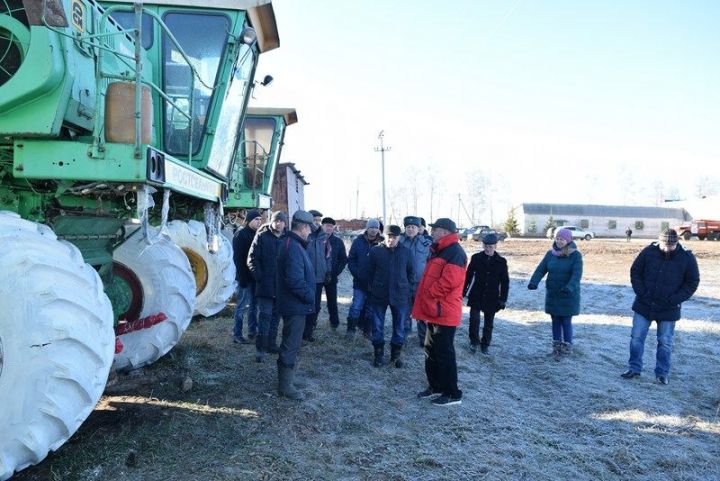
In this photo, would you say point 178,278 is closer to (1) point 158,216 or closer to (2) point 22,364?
(1) point 158,216

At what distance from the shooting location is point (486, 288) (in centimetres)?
682

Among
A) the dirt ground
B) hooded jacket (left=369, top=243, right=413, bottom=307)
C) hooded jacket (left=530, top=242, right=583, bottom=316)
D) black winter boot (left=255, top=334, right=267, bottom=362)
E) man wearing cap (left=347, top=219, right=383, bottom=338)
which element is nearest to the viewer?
the dirt ground

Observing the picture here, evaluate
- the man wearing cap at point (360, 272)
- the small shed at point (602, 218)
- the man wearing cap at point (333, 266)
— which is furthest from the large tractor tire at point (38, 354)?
the small shed at point (602, 218)

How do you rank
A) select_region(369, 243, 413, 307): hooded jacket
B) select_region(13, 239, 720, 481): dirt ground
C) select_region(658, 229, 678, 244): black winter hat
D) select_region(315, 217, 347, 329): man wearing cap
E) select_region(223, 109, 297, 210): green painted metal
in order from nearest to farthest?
select_region(13, 239, 720, 481): dirt ground, select_region(658, 229, 678, 244): black winter hat, select_region(369, 243, 413, 307): hooded jacket, select_region(315, 217, 347, 329): man wearing cap, select_region(223, 109, 297, 210): green painted metal

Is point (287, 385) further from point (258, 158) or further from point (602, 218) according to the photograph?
point (602, 218)

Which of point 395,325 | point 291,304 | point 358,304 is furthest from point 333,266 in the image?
point 291,304

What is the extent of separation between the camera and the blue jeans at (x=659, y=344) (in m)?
5.62

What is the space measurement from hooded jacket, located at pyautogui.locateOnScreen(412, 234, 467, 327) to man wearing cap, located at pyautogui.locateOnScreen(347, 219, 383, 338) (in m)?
2.38

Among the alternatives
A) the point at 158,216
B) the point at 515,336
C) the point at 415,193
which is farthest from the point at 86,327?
the point at 415,193

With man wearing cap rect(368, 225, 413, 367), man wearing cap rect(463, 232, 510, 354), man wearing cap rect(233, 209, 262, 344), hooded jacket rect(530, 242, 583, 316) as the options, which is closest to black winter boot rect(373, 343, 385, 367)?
man wearing cap rect(368, 225, 413, 367)

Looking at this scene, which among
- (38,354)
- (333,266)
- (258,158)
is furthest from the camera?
(258,158)

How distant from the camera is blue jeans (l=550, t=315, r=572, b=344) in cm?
667

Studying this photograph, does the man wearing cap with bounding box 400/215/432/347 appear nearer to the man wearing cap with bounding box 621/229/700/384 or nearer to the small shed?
the man wearing cap with bounding box 621/229/700/384

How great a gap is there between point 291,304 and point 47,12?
9.59 ft
